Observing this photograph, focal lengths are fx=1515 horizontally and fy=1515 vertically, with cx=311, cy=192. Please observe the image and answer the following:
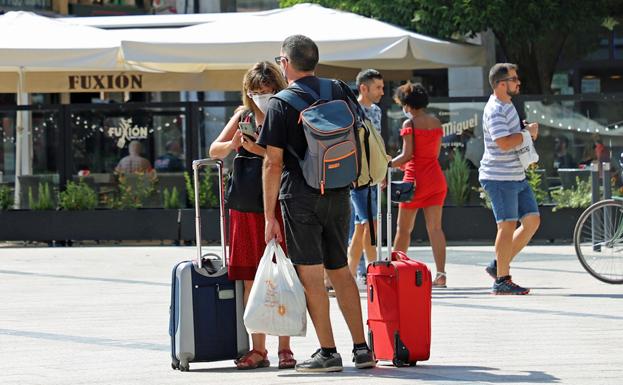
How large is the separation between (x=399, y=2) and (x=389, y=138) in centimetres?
304

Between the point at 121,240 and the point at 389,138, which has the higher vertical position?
the point at 389,138

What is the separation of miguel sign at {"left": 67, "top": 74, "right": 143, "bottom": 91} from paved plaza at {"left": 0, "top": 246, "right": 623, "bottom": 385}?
5.84 meters

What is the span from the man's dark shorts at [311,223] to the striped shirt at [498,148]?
401 centimetres

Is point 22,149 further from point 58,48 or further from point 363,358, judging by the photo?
point 363,358

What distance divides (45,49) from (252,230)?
34.1 ft

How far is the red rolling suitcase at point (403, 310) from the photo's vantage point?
7.92 m

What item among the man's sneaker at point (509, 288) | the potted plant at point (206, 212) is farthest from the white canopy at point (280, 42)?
the man's sneaker at point (509, 288)

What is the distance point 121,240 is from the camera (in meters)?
18.5

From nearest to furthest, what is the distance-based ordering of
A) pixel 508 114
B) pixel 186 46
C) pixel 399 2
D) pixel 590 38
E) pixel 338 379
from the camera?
pixel 338 379 < pixel 508 114 < pixel 186 46 < pixel 399 2 < pixel 590 38

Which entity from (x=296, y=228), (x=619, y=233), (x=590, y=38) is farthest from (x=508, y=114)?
(x=590, y=38)

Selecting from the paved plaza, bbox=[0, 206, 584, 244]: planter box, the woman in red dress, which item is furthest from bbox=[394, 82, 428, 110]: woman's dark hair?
bbox=[0, 206, 584, 244]: planter box

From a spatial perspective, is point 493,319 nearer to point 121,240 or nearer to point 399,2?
point 121,240

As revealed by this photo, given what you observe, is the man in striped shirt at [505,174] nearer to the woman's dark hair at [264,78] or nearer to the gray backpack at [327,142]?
the woman's dark hair at [264,78]

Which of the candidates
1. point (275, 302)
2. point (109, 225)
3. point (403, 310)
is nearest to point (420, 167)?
point (403, 310)
